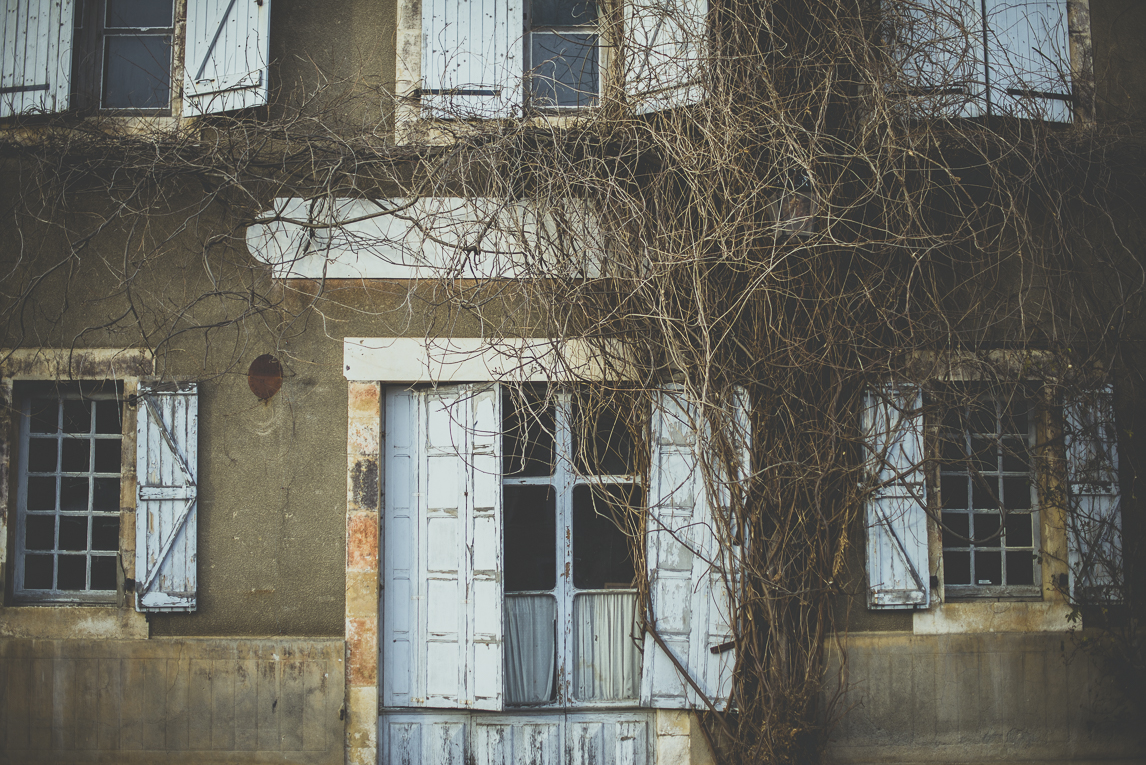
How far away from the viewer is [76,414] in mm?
4008

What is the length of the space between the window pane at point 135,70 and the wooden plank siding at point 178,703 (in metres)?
3.25

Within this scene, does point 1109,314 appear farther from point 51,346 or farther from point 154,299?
point 51,346

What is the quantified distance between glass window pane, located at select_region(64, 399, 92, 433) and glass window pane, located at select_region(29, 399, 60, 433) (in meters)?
0.04

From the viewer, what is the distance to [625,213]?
12.1 feet

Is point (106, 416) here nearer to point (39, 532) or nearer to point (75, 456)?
point (75, 456)

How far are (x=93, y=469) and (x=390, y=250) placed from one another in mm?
2208

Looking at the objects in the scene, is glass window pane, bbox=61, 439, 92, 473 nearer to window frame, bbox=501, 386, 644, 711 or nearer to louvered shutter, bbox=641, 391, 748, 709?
window frame, bbox=501, 386, 644, 711

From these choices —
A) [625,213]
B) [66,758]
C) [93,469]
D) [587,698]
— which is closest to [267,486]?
[93,469]

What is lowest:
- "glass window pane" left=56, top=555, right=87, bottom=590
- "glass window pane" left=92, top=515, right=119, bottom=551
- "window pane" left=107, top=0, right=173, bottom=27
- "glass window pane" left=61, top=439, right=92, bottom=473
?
"glass window pane" left=56, top=555, right=87, bottom=590

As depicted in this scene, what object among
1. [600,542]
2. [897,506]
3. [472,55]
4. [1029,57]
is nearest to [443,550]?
[600,542]

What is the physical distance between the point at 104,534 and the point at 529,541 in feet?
8.30

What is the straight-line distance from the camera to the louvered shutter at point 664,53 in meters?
3.69

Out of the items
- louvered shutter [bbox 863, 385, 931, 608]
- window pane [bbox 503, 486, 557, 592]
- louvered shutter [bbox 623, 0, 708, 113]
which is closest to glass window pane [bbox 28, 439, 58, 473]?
window pane [bbox 503, 486, 557, 592]

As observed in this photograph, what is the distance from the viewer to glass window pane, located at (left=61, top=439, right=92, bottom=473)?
13.1 ft
